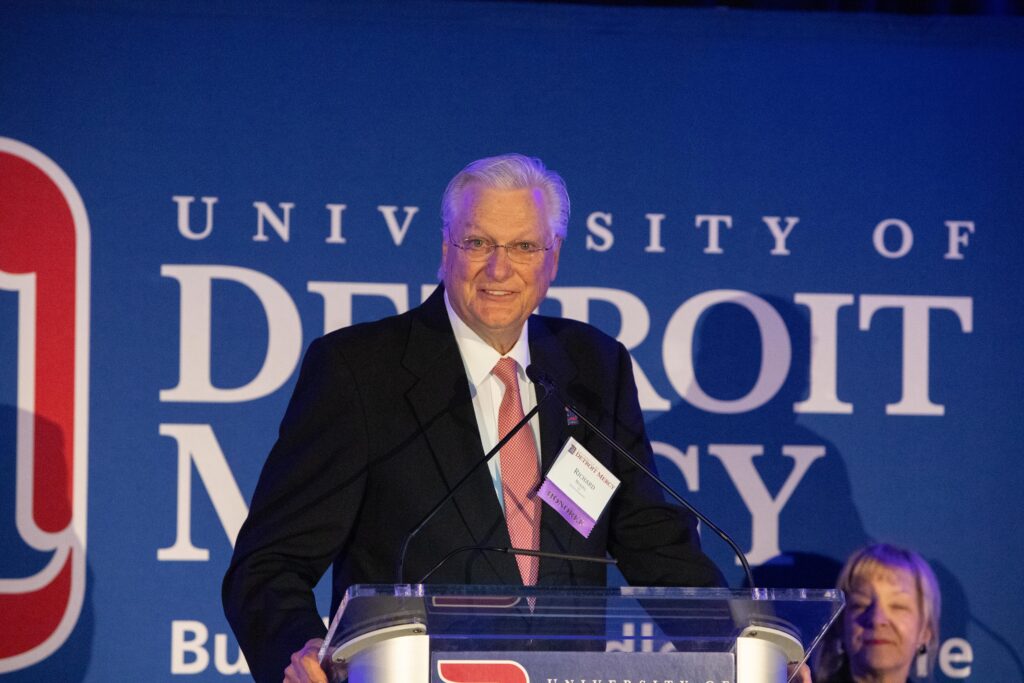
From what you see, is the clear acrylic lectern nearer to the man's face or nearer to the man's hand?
the man's hand

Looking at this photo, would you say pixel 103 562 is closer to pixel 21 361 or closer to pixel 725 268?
pixel 21 361

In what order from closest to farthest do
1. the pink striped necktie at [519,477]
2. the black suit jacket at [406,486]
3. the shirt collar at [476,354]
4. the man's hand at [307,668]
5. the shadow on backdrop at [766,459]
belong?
the man's hand at [307,668] < the black suit jacket at [406,486] < the pink striped necktie at [519,477] < the shirt collar at [476,354] < the shadow on backdrop at [766,459]

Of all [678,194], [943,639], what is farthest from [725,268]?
[943,639]

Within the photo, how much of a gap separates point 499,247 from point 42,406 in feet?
5.32

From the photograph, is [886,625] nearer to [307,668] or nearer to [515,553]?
[515,553]

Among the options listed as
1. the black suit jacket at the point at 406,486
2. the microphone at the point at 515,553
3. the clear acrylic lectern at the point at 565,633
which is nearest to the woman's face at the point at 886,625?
the black suit jacket at the point at 406,486

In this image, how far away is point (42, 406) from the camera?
340 centimetres

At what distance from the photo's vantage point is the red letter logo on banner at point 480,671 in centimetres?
152

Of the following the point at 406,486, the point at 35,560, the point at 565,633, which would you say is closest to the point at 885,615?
the point at 406,486

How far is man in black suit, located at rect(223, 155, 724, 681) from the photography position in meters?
2.24

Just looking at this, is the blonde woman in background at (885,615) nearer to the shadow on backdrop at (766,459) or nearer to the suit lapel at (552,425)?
the shadow on backdrop at (766,459)

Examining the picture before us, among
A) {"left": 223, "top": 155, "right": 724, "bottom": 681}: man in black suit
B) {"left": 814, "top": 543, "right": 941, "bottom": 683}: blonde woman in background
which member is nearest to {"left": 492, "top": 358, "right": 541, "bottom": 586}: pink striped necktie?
{"left": 223, "top": 155, "right": 724, "bottom": 681}: man in black suit

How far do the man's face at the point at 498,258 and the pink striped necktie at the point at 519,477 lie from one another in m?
0.12

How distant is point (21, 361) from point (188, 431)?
46 cm
